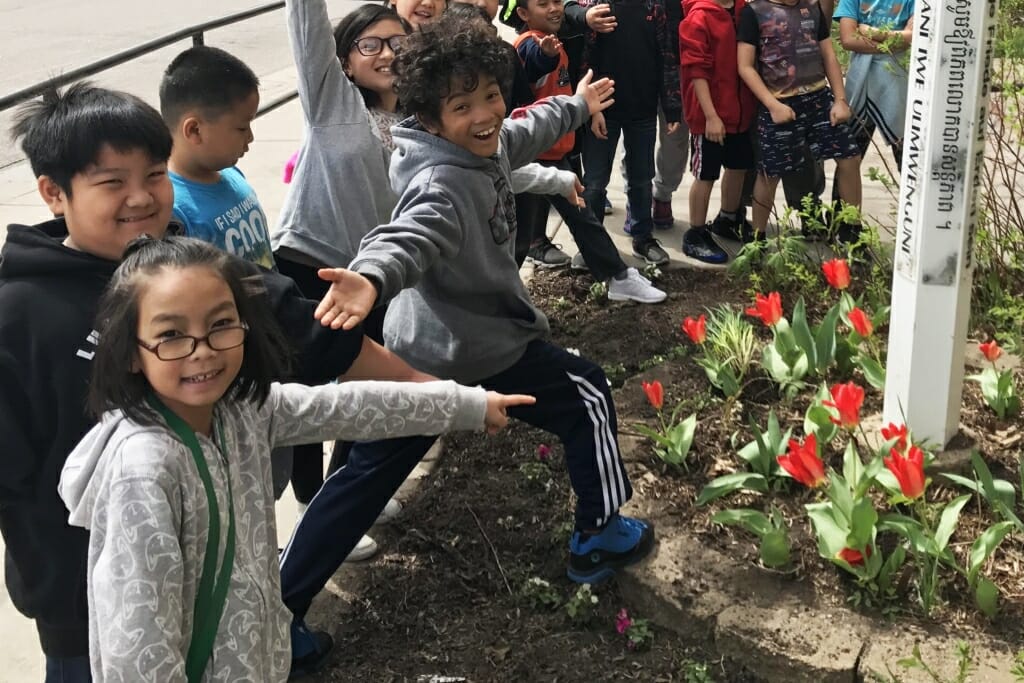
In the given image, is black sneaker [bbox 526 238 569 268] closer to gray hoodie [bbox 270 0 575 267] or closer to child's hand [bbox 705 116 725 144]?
child's hand [bbox 705 116 725 144]

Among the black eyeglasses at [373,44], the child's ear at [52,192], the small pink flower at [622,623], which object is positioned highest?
the black eyeglasses at [373,44]

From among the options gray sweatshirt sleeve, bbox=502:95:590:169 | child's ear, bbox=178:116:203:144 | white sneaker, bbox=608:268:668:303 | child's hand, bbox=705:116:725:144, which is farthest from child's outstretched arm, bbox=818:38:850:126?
child's ear, bbox=178:116:203:144

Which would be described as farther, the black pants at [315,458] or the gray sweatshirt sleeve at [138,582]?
the black pants at [315,458]

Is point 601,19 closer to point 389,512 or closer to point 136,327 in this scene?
point 389,512

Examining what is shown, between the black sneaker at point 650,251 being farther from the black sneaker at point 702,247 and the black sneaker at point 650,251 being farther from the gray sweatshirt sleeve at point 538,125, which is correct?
the gray sweatshirt sleeve at point 538,125

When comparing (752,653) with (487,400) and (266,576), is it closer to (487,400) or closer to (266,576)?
(487,400)

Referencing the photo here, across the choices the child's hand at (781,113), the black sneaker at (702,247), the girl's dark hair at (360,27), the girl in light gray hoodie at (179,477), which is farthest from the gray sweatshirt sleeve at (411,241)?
the black sneaker at (702,247)

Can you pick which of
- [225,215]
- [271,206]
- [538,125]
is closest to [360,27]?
[538,125]

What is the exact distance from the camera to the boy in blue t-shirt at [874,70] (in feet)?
16.9

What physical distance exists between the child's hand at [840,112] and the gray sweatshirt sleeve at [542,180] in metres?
2.20

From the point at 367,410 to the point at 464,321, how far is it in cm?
83

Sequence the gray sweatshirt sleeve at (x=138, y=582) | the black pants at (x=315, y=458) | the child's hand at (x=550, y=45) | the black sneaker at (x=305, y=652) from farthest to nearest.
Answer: the child's hand at (x=550, y=45) → the black pants at (x=315, y=458) → the black sneaker at (x=305, y=652) → the gray sweatshirt sleeve at (x=138, y=582)

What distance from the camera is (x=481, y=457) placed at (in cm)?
382

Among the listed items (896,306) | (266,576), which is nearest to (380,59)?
(896,306)
